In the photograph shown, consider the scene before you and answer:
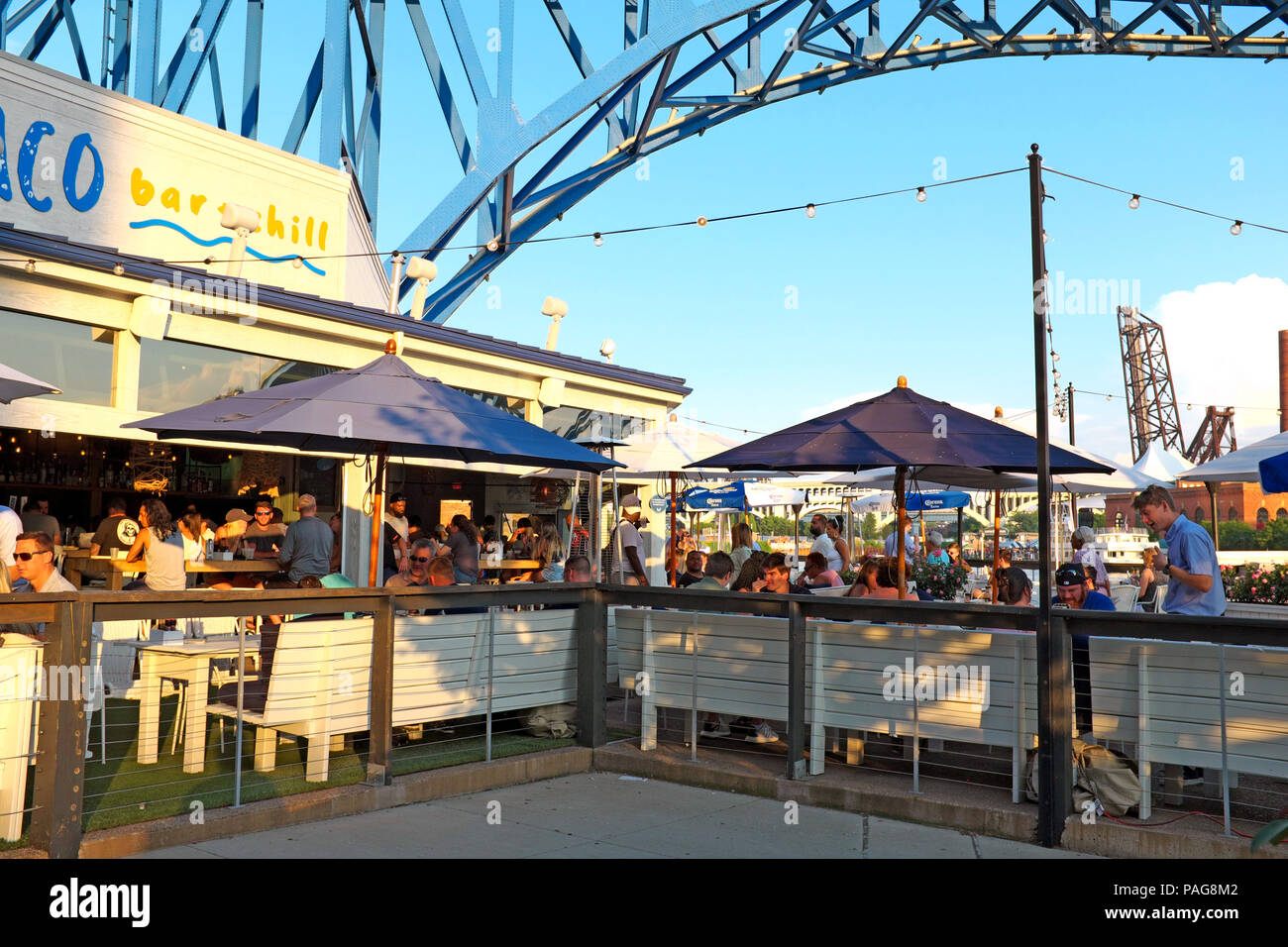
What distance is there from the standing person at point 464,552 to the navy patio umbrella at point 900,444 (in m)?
2.86

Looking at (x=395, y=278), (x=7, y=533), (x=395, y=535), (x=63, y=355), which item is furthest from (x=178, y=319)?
(x=395, y=278)

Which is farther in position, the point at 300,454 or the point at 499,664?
the point at 300,454

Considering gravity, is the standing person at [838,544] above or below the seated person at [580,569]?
above

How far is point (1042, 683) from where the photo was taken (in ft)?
18.2

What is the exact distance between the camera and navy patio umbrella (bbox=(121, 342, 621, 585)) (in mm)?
6473

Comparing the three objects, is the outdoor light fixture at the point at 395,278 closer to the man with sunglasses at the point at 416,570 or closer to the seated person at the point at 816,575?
the man with sunglasses at the point at 416,570

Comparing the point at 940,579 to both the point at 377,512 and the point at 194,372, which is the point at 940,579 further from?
the point at 194,372

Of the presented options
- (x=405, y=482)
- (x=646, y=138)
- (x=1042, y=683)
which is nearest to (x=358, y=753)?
(x=1042, y=683)

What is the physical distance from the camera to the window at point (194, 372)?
389 inches

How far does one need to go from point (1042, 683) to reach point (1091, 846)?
82cm

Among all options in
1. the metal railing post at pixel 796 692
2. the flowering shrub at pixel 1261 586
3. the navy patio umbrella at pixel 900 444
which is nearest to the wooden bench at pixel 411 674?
the metal railing post at pixel 796 692

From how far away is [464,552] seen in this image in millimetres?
10398

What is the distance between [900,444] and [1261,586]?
9951 millimetres

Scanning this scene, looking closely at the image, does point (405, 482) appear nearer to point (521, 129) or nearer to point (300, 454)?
point (300, 454)
